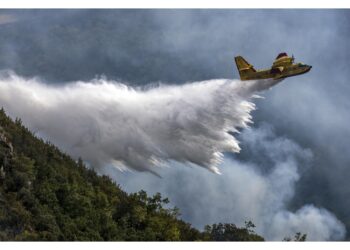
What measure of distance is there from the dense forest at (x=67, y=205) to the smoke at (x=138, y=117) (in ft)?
37.8

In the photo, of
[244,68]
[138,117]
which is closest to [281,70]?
[244,68]

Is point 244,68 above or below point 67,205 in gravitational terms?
above

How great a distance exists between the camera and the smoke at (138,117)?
8250 centimetres

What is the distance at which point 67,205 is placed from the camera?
62.8 metres

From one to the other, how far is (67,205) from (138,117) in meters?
31.7

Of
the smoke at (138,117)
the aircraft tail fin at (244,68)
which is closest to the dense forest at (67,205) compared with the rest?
the smoke at (138,117)

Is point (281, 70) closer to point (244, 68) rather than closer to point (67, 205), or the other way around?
point (244, 68)

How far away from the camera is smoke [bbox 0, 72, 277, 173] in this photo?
8250cm

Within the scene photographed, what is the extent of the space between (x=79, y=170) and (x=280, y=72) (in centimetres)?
2490

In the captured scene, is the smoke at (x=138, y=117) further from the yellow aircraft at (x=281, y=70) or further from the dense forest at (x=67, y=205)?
the dense forest at (x=67, y=205)

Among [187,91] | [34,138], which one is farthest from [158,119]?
[34,138]

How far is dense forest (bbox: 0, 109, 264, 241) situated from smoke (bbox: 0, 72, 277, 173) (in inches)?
453

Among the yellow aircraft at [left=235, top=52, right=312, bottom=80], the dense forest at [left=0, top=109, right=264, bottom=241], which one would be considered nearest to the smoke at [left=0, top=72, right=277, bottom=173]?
the yellow aircraft at [left=235, top=52, right=312, bottom=80]

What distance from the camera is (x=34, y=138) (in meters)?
75.8
